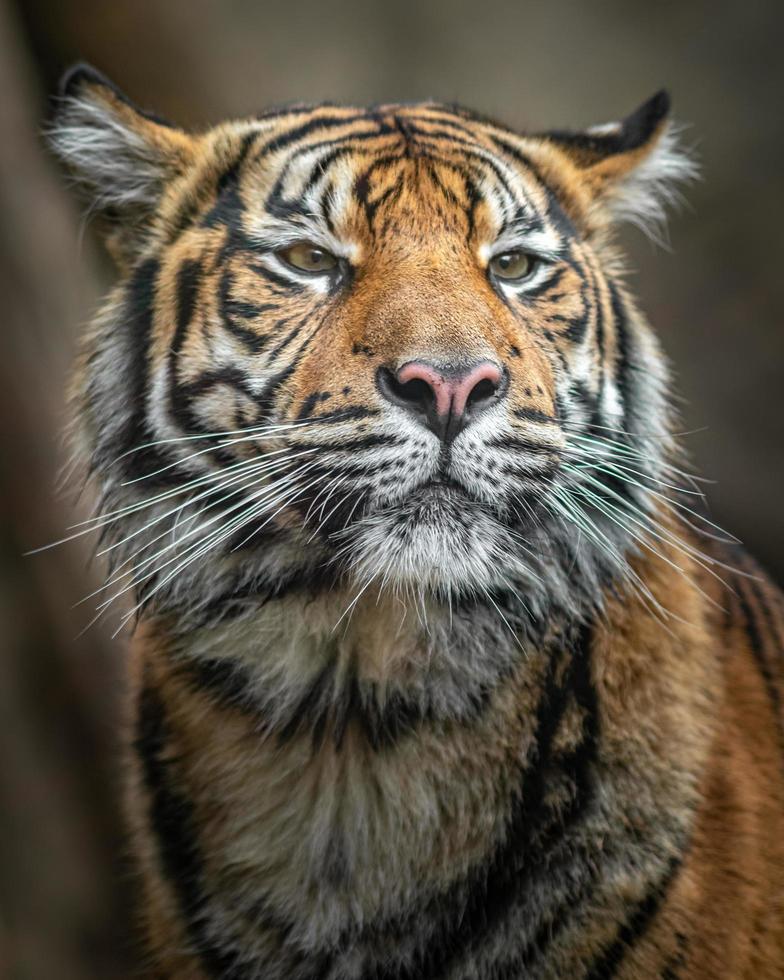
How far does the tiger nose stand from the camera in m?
1.55

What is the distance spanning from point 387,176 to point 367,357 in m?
0.43

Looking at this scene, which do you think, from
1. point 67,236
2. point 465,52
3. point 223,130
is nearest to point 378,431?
point 223,130

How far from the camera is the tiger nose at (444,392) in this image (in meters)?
1.55

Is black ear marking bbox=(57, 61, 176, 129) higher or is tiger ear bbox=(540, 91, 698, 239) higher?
black ear marking bbox=(57, 61, 176, 129)

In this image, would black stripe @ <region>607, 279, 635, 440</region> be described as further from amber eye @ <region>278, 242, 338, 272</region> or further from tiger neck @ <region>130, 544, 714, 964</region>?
amber eye @ <region>278, 242, 338, 272</region>

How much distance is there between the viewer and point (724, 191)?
14.5 feet

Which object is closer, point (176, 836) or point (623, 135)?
point (176, 836)

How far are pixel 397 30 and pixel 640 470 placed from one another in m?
3.09

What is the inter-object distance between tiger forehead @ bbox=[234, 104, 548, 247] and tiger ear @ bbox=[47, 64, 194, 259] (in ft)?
0.55

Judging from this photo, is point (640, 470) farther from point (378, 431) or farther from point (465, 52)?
point (465, 52)

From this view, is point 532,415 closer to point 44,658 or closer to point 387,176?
point 387,176

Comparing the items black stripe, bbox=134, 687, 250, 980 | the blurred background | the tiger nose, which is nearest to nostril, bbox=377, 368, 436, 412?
the tiger nose

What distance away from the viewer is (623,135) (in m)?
2.17

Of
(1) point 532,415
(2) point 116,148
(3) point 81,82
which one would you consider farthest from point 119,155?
(1) point 532,415
